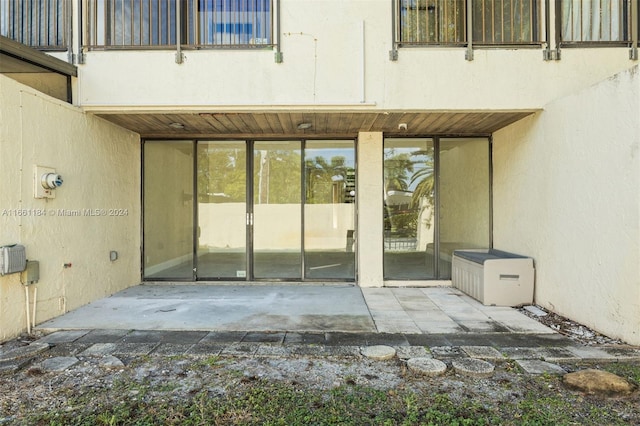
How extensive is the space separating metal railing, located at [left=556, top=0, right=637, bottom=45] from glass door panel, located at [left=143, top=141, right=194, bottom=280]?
5.77 m

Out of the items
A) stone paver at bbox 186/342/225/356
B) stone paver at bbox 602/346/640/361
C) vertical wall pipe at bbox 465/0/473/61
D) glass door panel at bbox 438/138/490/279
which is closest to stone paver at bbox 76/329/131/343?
stone paver at bbox 186/342/225/356

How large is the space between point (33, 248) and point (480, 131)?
6.30m

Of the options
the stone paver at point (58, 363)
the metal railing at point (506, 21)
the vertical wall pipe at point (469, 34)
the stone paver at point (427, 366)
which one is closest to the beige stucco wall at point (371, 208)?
the vertical wall pipe at point (469, 34)

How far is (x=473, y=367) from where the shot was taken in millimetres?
2766

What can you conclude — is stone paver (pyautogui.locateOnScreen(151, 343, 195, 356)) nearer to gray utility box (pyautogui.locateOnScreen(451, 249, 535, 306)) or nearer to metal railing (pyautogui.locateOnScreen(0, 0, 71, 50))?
gray utility box (pyautogui.locateOnScreen(451, 249, 535, 306))

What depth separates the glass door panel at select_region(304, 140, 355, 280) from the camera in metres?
5.93

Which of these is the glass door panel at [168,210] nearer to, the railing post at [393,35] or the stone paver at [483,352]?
the railing post at [393,35]

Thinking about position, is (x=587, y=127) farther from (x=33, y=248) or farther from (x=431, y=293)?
(x=33, y=248)

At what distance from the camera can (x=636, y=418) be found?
84.8 inches

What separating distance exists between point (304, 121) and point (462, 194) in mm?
2952

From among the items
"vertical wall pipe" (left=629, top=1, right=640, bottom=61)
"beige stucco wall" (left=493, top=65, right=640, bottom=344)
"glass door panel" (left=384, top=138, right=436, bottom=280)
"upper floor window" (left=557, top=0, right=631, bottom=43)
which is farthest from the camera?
"glass door panel" (left=384, top=138, right=436, bottom=280)

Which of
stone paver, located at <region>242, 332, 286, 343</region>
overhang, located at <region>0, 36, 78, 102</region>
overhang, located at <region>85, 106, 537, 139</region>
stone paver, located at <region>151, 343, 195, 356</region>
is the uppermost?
overhang, located at <region>0, 36, 78, 102</region>

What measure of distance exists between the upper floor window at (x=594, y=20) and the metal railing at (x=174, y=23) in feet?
12.7

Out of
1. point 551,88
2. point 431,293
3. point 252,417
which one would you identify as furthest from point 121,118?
point 551,88
